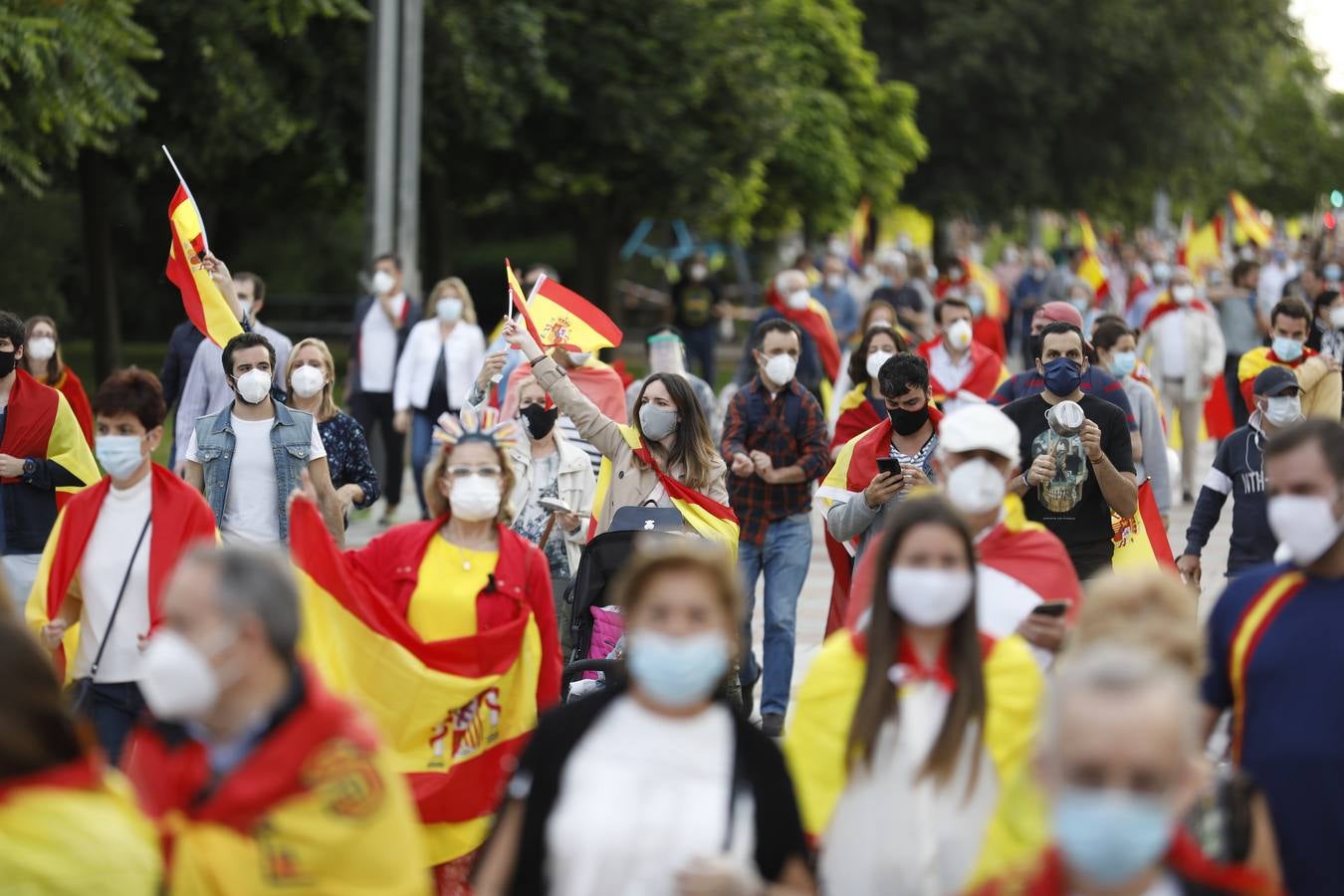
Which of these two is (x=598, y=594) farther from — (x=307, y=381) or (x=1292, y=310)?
(x=1292, y=310)

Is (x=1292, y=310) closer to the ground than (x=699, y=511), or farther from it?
farther from it

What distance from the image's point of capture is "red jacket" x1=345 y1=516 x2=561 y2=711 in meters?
7.22

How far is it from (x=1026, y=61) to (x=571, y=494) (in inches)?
1344

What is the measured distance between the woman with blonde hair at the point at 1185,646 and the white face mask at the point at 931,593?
0.27m

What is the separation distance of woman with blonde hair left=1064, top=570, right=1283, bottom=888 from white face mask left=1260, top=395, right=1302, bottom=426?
4486mm

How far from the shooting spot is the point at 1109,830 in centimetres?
361

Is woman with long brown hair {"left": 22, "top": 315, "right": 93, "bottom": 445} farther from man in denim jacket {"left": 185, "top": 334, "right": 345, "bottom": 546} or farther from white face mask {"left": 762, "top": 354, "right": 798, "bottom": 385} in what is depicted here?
white face mask {"left": 762, "top": 354, "right": 798, "bottom": 385}

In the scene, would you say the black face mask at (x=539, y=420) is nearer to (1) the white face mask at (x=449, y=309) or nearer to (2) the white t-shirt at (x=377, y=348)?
(1) the white face mask at (x=449, y=309)

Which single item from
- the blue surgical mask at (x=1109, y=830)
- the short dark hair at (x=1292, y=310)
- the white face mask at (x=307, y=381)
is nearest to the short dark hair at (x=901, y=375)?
the white face mask at (x=307, y=381)

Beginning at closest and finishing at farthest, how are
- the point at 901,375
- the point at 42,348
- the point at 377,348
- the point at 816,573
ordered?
the point at 901,375
the point at 42,348
the point at 816,573
the point at 377,348

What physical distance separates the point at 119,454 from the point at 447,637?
1182mm

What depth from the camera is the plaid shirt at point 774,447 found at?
10.8 meters

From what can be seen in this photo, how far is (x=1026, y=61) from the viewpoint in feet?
140

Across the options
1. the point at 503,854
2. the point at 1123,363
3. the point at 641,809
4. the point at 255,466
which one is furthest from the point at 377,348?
the point at 641,809
